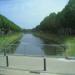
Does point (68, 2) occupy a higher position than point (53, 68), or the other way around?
point (68, 2)

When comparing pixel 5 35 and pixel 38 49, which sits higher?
pixel 5 35

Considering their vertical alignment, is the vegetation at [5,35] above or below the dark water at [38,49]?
above

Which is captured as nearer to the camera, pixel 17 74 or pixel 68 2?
pixel 17 74

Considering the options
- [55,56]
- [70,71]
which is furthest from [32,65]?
[55,56]

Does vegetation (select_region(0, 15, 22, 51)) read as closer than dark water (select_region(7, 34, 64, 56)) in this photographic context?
No

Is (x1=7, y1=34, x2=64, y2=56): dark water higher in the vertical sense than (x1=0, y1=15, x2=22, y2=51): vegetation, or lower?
lower

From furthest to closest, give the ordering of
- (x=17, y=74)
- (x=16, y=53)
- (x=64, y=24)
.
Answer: (x=64, y=24) → (x=16, y=53) → (x=17, y=74)

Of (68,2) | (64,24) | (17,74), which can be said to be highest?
(68,2)

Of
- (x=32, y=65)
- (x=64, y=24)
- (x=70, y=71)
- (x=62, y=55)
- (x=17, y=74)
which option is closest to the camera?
(x=17, y=74)

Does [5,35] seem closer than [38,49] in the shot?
No

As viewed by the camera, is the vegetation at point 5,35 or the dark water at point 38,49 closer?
the dark water at point 38,49

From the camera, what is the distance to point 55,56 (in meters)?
17.4

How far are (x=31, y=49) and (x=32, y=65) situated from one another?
19.0 feet

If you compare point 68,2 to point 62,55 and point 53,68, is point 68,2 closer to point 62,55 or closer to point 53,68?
point 62,55
